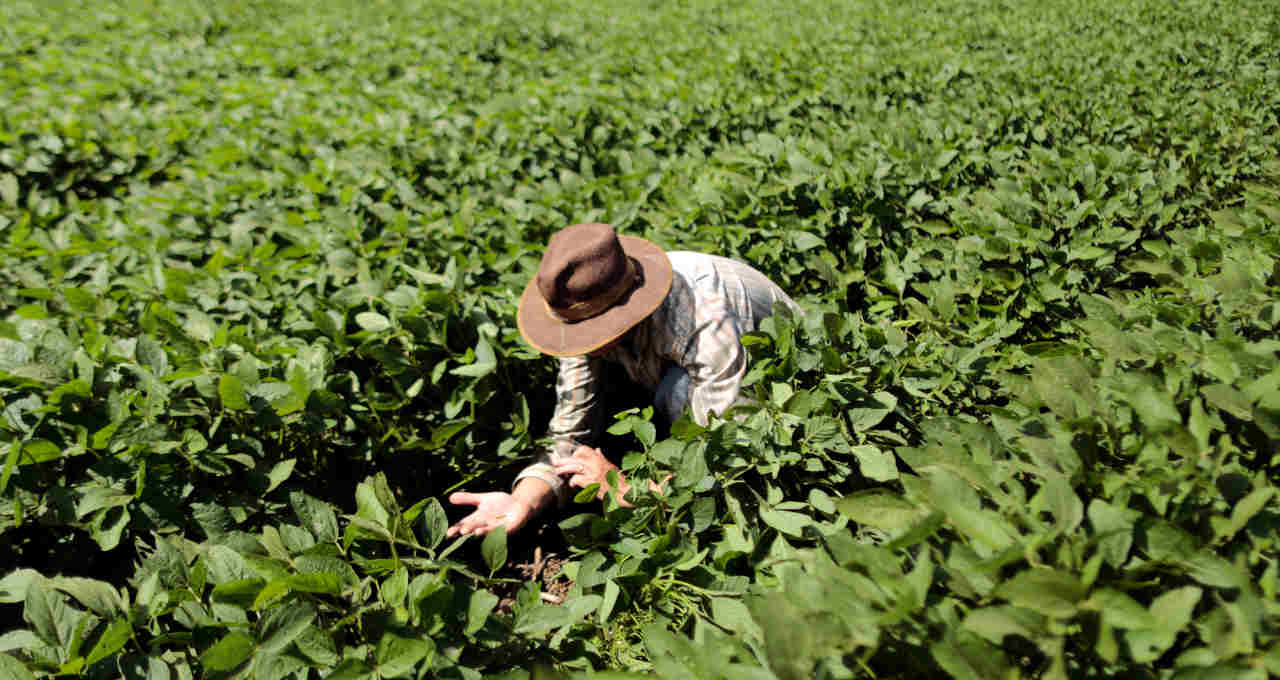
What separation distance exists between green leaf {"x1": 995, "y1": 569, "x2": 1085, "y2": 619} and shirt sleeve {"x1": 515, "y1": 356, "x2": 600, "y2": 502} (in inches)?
64.2

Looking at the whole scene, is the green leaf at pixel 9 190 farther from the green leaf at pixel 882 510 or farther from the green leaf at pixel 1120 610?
the green leaf at pixel 1120 610

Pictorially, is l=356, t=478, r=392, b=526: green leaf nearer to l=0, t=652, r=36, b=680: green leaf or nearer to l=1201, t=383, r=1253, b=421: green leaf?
l=0, t=652, r=36, b=680: green leaf

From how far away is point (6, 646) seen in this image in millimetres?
1471

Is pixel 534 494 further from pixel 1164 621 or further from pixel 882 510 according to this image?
pixel 1164 621

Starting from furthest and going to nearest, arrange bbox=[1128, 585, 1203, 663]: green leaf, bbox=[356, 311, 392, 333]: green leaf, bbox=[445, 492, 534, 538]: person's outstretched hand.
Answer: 1. bbox=[356, 311, 392, 333]: green leaf
2. bbox=[445, 492, 534, 538]: person's outstretched hand
3. bbox=[1128, 585, 1203, 663]: green leaf

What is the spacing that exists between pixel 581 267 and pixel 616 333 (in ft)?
0.79

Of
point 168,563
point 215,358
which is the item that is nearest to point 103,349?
point 215,358

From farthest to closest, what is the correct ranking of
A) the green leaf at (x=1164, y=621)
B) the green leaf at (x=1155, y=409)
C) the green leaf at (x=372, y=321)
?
the green leaf at (x=372, y=321), the green leaf at (x=1155, y=409), the green leaf at (x=1164, y=621)

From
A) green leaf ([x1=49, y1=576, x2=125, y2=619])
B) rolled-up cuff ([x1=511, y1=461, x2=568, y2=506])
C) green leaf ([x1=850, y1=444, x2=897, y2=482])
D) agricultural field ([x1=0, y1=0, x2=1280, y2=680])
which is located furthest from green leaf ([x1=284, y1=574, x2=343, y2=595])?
green leaf ([x1=850, y1=444, x2=897, y2=482])

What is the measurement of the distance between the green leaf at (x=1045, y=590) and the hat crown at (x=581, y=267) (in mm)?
1387

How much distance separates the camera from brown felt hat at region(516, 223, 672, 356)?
81.1 inches

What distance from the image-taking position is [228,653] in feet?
4.47

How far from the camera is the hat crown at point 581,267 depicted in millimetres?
2053

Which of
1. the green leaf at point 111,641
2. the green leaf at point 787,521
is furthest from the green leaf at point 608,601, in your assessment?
the green leaf at point 111,641
